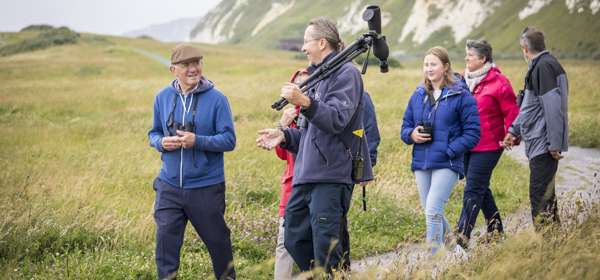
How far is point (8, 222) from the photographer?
664 cm

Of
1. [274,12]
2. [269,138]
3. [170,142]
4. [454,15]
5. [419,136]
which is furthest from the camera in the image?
[274,12]

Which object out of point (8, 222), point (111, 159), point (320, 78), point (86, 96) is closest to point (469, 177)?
point (320, 78)

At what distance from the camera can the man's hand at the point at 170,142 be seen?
16.8 feet

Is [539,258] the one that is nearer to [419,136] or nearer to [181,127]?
[419,136]

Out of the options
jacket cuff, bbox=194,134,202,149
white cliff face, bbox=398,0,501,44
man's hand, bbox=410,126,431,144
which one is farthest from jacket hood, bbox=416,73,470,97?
white cliff face, bbox=398,0,501,44

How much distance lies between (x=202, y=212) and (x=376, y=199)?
4.15 metres

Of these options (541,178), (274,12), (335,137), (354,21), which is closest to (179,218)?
(335,137)

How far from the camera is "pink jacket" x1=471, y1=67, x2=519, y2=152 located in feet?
23.7

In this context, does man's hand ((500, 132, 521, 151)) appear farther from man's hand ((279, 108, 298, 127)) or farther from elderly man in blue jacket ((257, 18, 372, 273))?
man's hand ((279, 108, 298, 127))

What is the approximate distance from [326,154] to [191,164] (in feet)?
4.27

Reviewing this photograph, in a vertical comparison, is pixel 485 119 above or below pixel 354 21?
below

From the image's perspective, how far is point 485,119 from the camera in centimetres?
727

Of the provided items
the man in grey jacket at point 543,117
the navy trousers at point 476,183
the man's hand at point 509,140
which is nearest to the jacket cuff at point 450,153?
the navy trousers at point 476,183

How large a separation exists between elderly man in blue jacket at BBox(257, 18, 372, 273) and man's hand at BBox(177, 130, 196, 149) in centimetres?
66
